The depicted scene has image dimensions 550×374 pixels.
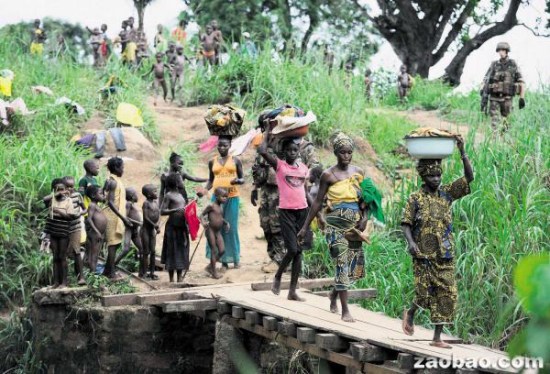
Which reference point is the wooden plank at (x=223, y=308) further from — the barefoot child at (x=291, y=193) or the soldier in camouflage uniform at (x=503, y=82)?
the soldier in camouflage uniform at (x=503, y=82)

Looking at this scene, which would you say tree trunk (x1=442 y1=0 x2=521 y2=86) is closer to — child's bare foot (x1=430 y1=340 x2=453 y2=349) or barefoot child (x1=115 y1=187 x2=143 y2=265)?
barefoot child (x1=115 y1=187 x2=143 y2=265)

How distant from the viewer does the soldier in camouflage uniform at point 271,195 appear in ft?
28.4

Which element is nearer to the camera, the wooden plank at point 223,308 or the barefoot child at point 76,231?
the wooden plank at point 223,308

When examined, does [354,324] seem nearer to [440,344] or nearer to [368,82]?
[440,344]

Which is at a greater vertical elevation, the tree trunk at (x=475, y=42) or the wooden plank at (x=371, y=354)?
the tree trunk at (x=475, y=42)

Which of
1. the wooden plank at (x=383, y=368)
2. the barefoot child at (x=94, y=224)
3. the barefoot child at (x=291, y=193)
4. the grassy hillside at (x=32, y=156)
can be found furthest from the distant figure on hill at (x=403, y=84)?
the wooden plank at (x=383, y=368)

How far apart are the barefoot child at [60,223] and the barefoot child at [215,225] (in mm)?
1519

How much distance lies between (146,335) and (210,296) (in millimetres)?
664

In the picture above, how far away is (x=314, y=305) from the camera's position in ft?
22.5

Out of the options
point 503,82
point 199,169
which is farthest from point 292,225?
point 503,82

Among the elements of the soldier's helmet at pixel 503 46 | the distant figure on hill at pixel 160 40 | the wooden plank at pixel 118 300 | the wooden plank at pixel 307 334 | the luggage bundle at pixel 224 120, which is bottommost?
the wooden plank at pixel 118 300

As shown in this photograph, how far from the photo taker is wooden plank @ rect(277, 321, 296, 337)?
604cm

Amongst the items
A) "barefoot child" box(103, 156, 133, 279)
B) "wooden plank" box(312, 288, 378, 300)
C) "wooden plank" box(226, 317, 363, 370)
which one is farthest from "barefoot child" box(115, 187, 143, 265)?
"wooden plank" box(312, 288, 378, 300)

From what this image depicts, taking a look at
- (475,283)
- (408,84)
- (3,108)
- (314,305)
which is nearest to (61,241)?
(314,305)
